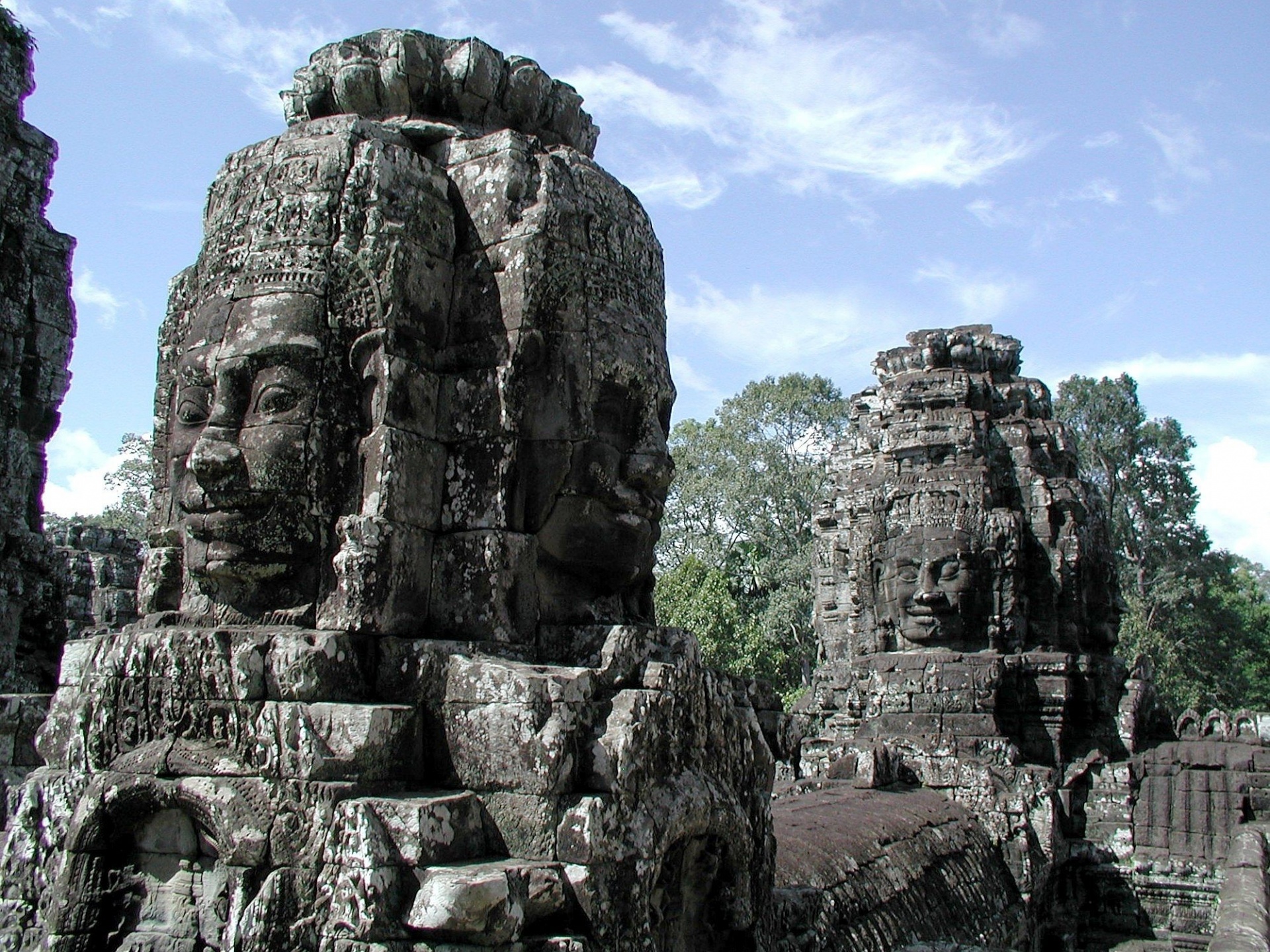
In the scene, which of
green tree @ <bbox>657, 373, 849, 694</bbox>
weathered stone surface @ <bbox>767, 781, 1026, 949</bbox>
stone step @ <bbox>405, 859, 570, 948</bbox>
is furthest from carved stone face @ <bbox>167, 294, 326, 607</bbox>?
green tree @ <bbox>657, 373, 849, 694</bbox>

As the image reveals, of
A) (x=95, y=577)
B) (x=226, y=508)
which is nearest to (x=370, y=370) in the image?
(x=226, y=508)

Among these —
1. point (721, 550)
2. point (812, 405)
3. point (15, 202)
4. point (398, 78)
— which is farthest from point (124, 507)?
point (398, 78)

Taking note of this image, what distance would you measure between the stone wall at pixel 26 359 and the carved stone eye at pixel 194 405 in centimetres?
653

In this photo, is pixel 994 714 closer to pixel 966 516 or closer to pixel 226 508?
pixel 966 516

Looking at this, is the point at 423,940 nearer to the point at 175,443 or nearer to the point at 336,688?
the point at 336,688

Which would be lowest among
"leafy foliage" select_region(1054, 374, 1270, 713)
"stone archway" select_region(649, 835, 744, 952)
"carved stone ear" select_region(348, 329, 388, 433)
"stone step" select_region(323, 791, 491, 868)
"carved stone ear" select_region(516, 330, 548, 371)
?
"stone archway" select_region(649, 835, 744, 952)

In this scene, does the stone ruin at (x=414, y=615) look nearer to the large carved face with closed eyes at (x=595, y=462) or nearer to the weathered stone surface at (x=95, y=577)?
the large carved face with closed eyes at (x=595, y=462)

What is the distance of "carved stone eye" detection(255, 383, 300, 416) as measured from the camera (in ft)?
13.4

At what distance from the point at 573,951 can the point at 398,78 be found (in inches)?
140

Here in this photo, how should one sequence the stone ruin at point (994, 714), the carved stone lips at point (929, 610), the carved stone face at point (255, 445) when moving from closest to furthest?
the carved stone face at point (255, 445) < the stone ruin at point (994, 714) < the carved stone lips at point (929, 610)

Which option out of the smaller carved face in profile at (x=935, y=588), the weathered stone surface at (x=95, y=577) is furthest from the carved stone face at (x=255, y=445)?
the smaller carved face in profile at (x=935, y=588)

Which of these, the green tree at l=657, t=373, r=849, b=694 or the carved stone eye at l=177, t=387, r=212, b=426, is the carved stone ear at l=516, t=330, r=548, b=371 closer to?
the carved stone eye at l=177, t=387, r=212, b=426

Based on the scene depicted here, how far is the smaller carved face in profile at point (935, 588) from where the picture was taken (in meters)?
11.0

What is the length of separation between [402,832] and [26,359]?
28.5ft
